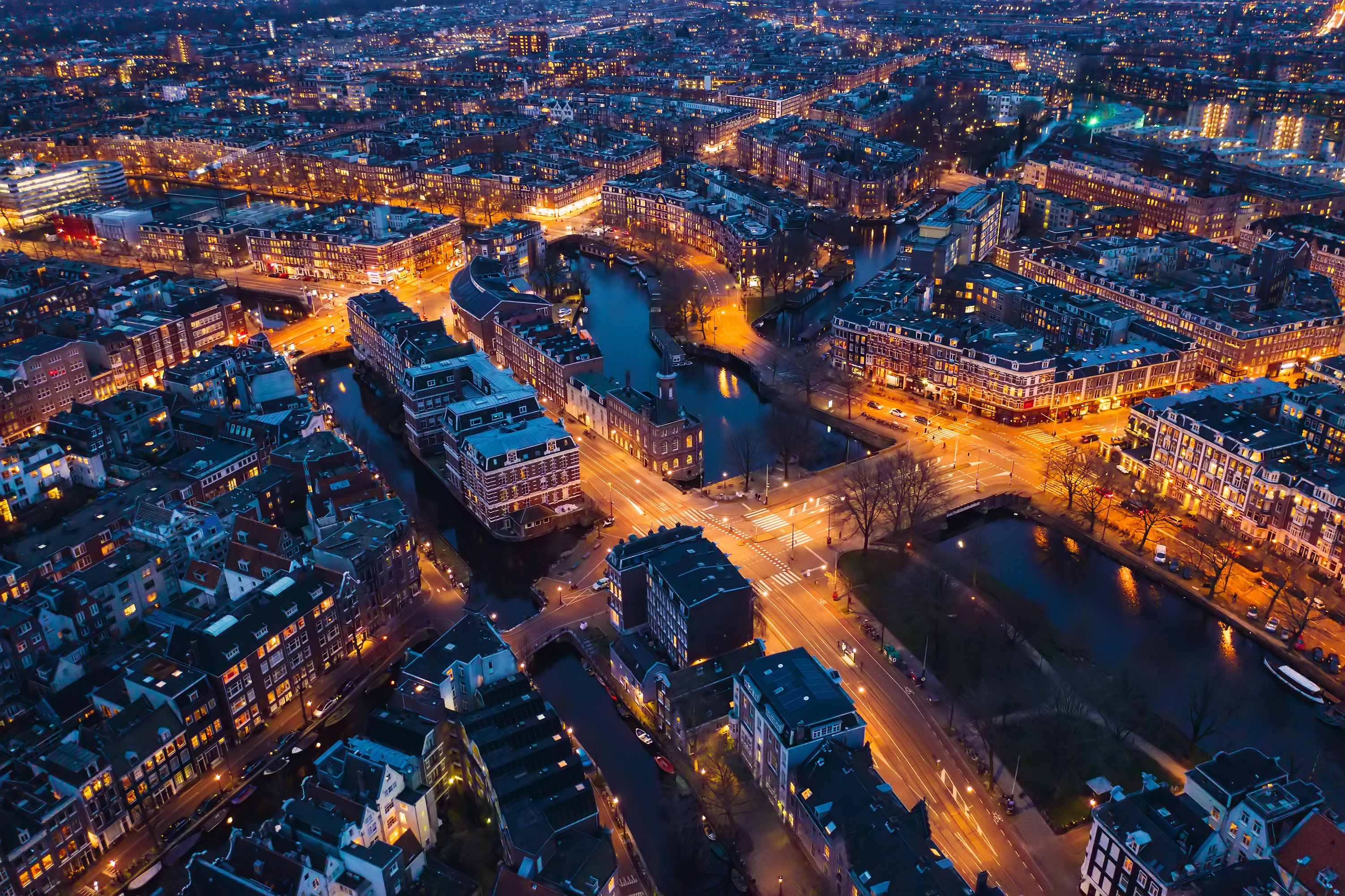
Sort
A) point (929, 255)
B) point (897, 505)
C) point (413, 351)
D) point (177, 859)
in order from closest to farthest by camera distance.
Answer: point (177, 859)
point (897, 505)
point (413, 351)
point (929, 255)

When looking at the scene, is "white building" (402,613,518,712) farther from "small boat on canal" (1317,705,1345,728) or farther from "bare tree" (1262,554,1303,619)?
"bare tree" (1262,554,1303,619)

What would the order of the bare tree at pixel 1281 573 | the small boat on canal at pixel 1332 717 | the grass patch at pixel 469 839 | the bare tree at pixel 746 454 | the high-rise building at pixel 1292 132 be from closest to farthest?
the grass patch at pixel 469 839, the small boat on canal at pixel 1332 717, the bare tree at pixel 1281 573, the bare tree at pixel 746 454, the high-rise building at pixel 1292 132

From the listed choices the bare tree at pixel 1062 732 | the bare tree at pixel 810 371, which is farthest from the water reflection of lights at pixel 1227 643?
the bare tree at pixel 810 371

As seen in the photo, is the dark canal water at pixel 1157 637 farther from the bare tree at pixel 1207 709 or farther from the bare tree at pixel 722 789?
the bare tree at pixel 722 789

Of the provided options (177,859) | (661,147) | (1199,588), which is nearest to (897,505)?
(1199,588)

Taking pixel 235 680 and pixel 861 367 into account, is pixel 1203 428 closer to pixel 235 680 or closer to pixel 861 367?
pixel 861 367

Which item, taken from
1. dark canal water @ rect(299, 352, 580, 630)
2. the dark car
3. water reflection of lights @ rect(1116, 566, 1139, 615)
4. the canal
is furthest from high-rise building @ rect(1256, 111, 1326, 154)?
the dark car
